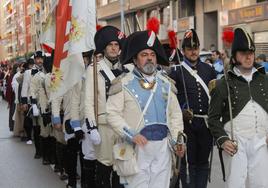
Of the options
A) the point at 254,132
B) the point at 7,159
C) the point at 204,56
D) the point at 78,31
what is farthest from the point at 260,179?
the point at 204,56

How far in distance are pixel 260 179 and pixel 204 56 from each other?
462 inches

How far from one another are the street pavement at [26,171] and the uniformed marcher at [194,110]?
163 centimetres

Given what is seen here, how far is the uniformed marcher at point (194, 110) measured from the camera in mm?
5773

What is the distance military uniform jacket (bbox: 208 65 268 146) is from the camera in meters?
4.84

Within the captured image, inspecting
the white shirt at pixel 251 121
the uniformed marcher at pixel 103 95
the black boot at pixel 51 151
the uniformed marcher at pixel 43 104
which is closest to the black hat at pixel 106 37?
the uniformed marcher at pixel 103 95

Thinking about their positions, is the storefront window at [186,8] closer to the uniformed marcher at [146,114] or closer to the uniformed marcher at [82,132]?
the uniformed marcher at [82,132]

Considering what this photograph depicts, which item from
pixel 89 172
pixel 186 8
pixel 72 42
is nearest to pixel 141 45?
pixel 72 42

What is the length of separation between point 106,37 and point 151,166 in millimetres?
1888

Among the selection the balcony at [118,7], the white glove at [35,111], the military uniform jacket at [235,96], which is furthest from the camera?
the balcony at [118,7]

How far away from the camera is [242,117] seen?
4.80m

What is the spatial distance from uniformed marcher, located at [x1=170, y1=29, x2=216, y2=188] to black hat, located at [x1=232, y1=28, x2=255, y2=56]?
3.24 ft

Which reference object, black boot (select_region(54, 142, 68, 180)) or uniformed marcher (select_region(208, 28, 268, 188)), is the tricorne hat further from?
black boot (select_region(54, 142, 68, 180))

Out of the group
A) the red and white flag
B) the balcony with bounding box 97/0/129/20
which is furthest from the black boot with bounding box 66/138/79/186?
the balcony with bounding box 97/0/129/20

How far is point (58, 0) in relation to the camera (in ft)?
22.6
